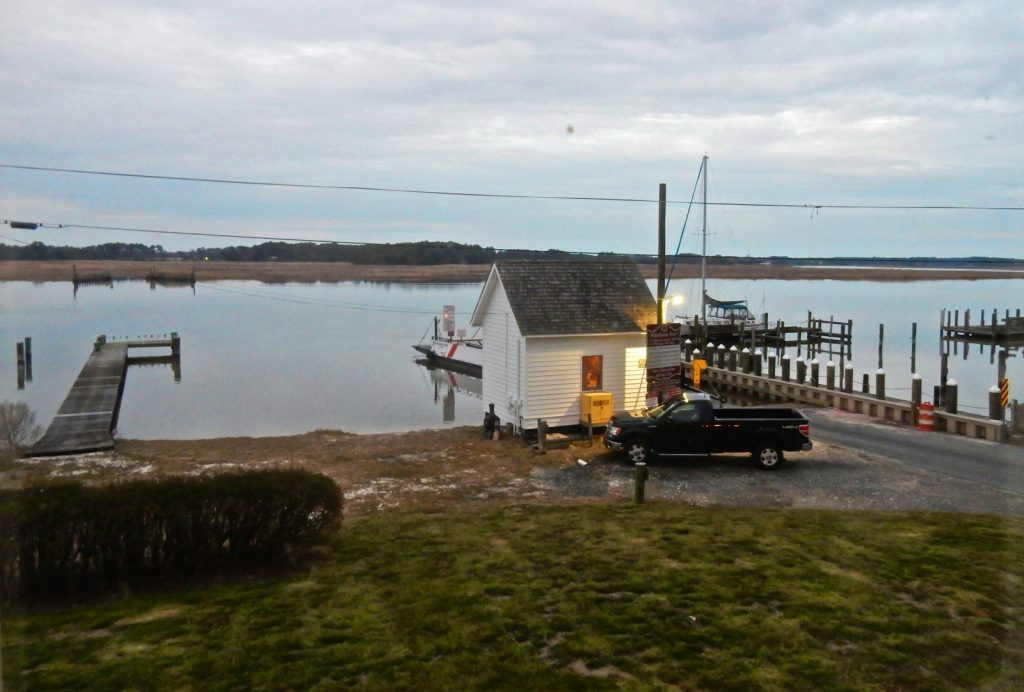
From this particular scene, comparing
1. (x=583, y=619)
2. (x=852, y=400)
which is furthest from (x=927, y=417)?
(x=583, y=619)

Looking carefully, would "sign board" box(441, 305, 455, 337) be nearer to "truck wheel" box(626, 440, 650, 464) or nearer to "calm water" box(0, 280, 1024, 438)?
"calm water" box(0, 280, 1024, 438)

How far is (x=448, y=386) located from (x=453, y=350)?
19.7 feet

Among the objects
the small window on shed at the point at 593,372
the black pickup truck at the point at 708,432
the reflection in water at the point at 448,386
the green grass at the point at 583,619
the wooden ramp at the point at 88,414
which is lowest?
the reflection in water at the point at 448,386

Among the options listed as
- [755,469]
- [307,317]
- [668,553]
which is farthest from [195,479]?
[307,317]

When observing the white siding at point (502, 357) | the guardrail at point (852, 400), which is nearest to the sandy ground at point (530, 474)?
the white siding at point (502, 357)

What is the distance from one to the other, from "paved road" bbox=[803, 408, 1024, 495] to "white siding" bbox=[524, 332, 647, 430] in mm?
4936

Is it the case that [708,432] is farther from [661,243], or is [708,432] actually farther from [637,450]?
[661,243]

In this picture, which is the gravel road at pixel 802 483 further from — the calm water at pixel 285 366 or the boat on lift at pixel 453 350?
the boat on lift at pixel 453 350

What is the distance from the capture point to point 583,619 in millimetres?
7953

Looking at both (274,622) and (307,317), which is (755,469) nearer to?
(274,622)

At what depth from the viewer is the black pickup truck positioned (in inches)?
661

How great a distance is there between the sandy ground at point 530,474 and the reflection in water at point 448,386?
11.4m

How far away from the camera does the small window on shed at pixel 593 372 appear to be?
20750mm

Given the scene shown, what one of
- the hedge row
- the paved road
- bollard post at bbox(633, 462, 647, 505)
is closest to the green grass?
the hedge row
